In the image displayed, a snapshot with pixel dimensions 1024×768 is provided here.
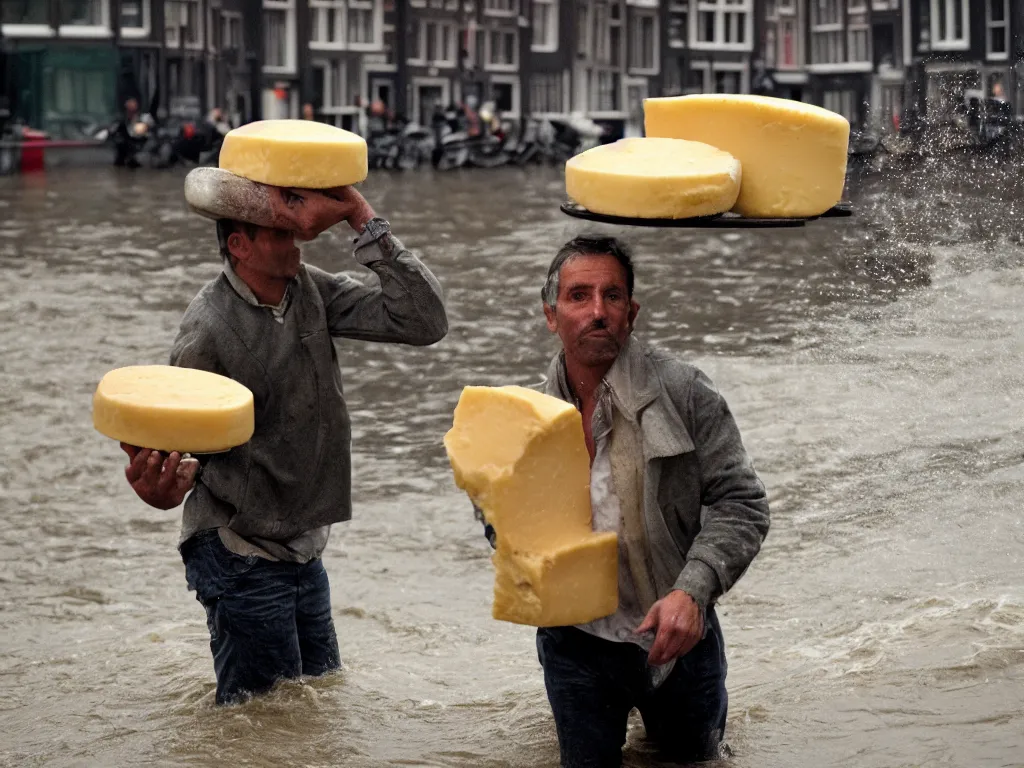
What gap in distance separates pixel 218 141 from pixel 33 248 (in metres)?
21.4

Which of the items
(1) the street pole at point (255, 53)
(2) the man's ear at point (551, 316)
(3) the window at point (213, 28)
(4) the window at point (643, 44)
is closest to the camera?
(2) the man's ear at point (551, 316)

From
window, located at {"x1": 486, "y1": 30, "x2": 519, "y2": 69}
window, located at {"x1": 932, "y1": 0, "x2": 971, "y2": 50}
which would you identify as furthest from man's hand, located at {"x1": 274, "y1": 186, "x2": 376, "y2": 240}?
window, located at {"x1": 486, "y1": 30, "x2": 519, "y2": 69}

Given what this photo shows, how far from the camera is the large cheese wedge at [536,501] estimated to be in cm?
380

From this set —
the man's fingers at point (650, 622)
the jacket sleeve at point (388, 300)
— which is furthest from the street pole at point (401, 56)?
the man's fingers at point (650, 622)

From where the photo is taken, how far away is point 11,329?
1420 centimetres

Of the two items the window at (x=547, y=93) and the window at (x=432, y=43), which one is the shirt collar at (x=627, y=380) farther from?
the window at (x=547, y=93)

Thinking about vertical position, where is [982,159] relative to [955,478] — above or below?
above

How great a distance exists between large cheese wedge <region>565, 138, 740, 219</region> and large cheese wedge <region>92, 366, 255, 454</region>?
40.7 inches

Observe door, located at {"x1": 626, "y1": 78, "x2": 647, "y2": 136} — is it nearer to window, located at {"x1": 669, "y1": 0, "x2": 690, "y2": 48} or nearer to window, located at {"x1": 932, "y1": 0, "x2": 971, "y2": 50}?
window, located at {"x1": 669, "y1": 0, "x2": 690, "y2": 48}

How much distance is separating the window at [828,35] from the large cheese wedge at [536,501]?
1978 inches

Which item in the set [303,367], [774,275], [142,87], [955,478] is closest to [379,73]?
[142,87]

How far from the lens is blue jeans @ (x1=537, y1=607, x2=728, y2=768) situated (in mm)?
4031

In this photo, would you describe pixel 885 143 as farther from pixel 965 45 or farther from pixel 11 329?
pixel 965 45

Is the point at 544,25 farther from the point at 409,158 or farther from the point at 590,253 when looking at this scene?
the point at 590,253
